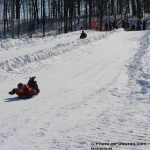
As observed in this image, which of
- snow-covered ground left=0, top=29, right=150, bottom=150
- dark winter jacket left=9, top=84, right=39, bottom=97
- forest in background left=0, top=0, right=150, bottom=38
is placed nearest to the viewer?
snow-covered ground left=0, top=29, right=150, bottom=150

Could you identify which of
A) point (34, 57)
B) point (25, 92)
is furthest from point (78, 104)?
point (34, 57)

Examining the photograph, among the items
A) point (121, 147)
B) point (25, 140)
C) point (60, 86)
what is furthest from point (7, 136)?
point (60, 86)

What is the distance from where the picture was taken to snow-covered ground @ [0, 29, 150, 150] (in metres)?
7.55

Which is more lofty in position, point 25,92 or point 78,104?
point 25,92

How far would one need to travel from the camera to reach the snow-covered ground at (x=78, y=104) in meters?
7.55

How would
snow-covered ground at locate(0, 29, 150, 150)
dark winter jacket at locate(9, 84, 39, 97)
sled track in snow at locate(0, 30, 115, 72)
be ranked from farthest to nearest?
sled track in snow at locate(0, 30, 115, 72) < dark winter jacket at locate(9, 84, 39, 97) < snow-covered ground at locate(0, 29, 150, 150)

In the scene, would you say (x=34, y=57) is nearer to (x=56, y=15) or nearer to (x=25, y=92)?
(x=25, y=92)

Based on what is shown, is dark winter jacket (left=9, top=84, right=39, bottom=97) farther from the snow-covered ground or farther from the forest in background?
the forest in background

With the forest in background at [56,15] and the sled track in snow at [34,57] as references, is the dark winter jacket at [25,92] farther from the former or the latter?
the forest in background at [56,15]

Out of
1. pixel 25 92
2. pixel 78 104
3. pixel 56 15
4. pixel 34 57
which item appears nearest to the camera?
pixel 78 104

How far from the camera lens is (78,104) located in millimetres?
10789

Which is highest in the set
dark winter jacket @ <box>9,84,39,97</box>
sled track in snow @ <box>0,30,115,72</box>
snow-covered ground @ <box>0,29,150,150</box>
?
sled track in snow @ <box>0,30,115,72</box>

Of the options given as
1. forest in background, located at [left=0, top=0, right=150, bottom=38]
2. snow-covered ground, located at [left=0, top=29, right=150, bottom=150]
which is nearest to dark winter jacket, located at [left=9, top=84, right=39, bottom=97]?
snow-covered ground, located at [left=0, top=29, right=150, bottom=150]

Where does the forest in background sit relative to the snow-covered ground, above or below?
above
